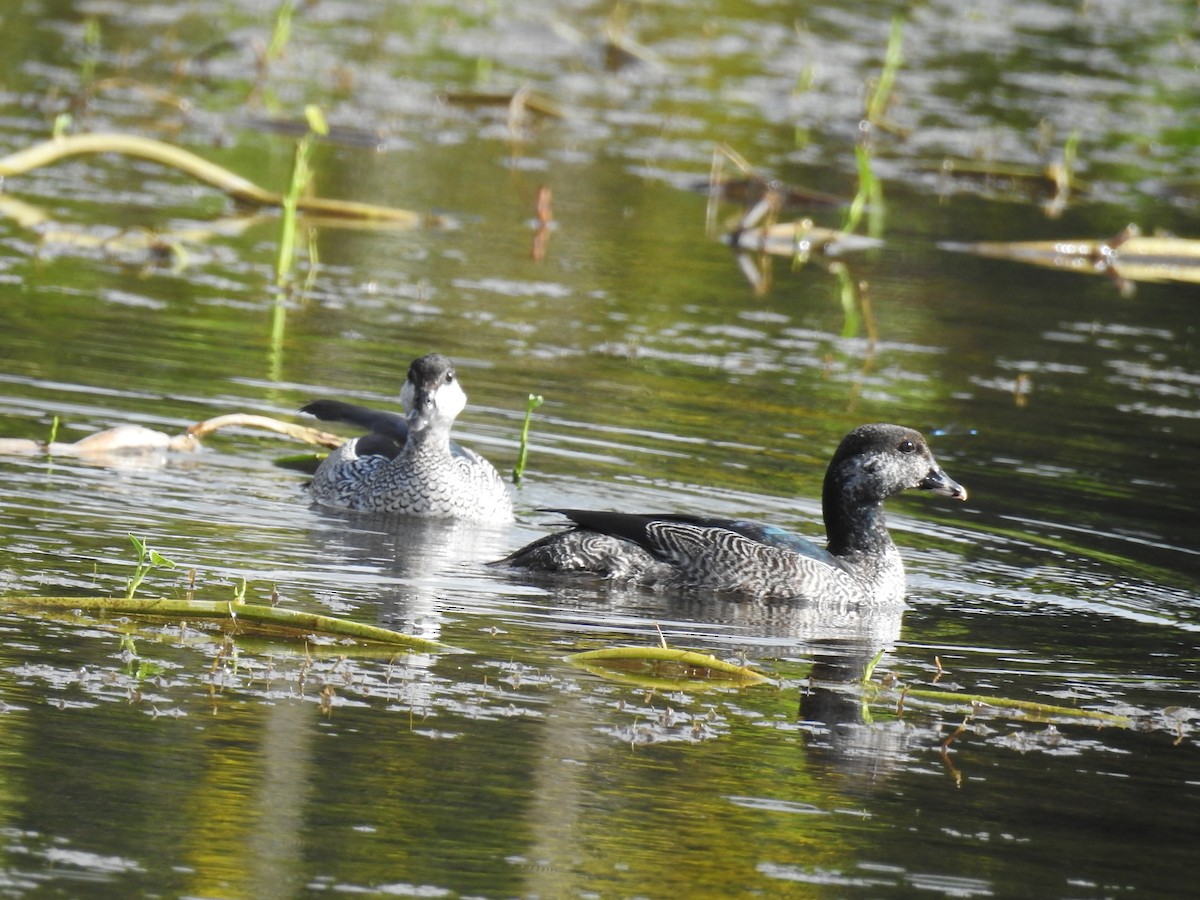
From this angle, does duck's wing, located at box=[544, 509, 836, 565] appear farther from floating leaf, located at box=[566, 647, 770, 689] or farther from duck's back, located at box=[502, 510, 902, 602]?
floating leaf, located at box=[566, 647, 770, 689]

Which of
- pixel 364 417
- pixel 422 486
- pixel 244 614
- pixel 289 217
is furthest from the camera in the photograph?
pixel 289 217

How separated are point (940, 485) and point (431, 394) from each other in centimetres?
288

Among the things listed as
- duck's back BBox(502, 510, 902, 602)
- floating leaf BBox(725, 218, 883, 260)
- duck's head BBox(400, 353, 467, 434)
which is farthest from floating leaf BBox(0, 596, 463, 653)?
floating leaf BBox(725, 218, 883, 260)

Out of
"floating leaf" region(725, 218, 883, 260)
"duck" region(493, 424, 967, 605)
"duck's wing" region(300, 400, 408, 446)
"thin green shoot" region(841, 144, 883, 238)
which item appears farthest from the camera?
"floating leaf" region(725, 218, 883, 260)

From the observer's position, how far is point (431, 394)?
12234 millimetres

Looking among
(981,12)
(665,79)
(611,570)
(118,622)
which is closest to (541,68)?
(665,79)

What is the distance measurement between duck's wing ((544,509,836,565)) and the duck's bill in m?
0.94

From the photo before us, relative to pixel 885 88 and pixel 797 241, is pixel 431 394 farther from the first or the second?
pixel 885 88

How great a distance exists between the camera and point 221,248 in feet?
59.8

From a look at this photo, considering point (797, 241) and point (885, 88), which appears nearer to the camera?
point (797, 241)

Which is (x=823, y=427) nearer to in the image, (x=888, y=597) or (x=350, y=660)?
(x=888, y=597)

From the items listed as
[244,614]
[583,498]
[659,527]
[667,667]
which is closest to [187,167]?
[583,498]

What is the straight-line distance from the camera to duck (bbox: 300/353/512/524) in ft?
39.5

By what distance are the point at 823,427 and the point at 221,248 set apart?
20.4 ft
